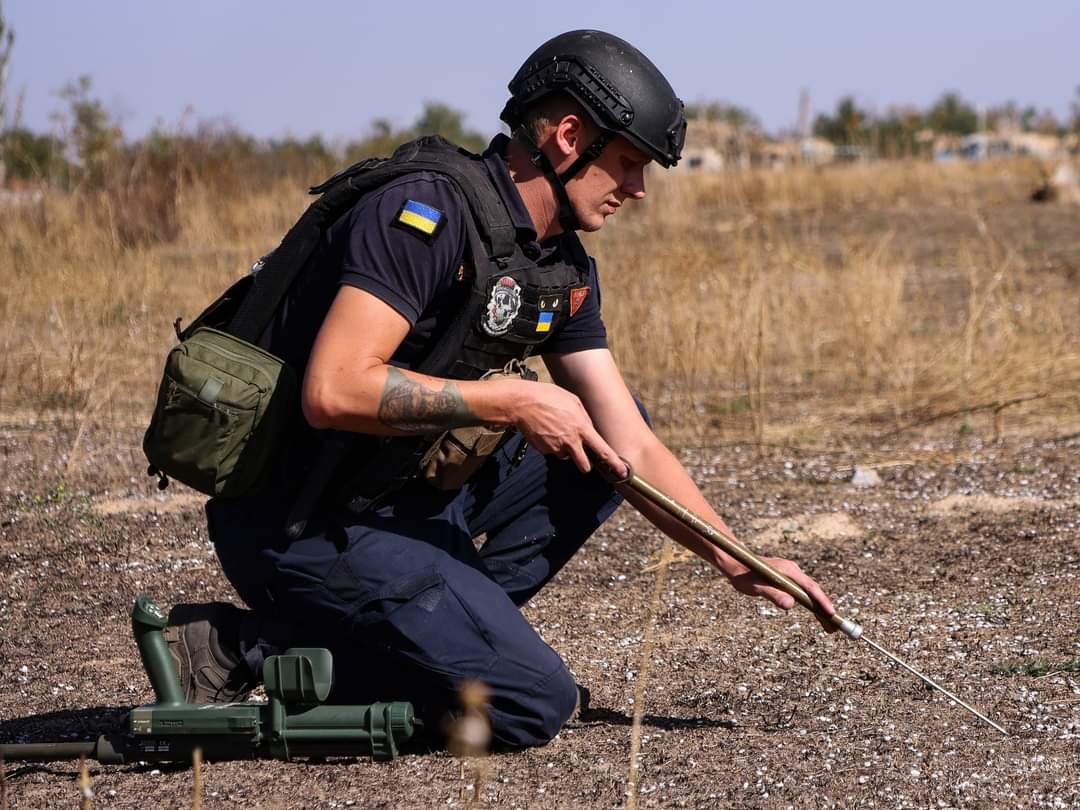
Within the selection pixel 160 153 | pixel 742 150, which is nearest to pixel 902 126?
pixel 742 150

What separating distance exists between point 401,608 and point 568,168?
992 mm

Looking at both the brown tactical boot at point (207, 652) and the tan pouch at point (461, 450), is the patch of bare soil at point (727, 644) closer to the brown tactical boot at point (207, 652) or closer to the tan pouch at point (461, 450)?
the brown tactical boot at point (207, 652)

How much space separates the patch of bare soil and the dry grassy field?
0.01m

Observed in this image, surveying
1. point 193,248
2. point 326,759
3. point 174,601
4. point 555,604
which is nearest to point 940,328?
point 193,248

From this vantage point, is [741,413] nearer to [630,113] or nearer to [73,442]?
[73,442]

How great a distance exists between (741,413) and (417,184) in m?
4.79

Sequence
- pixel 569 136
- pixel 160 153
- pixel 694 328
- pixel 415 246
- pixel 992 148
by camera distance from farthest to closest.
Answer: pixel 992 148 → pixel 160 153 → pixel 694 328 → pixel 569 136 → pixel 415 246

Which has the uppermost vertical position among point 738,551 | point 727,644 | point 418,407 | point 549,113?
point 549,113

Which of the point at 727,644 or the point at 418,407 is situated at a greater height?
the point at 418,407

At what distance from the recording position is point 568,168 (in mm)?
2963

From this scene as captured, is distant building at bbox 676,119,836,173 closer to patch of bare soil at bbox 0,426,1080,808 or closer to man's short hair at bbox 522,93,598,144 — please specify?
patch of bare soil at bbox 0,426,1080,808

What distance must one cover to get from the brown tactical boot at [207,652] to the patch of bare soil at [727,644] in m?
0.18

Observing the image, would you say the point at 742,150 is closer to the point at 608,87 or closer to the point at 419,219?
the point at 608,87

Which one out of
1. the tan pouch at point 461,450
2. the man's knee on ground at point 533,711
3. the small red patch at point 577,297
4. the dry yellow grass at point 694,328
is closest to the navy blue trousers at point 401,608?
the man's knee on ground at point 533,711
